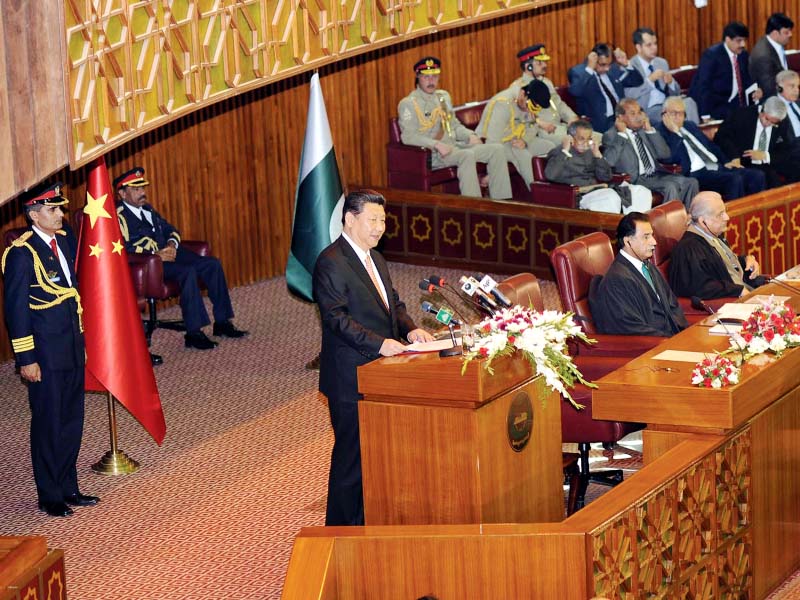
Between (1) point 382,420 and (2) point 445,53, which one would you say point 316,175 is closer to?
(1) point 382,420

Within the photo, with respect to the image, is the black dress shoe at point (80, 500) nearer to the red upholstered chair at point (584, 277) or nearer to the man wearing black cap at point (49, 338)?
the man wearing black cap at point (49, 338)

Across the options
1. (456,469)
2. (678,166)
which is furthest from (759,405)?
(678,166)

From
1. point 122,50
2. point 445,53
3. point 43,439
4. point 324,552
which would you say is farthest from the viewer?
point 445,53

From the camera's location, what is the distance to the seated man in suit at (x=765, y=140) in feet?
40.9

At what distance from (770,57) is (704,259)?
587 cm

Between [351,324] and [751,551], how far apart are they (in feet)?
6.01

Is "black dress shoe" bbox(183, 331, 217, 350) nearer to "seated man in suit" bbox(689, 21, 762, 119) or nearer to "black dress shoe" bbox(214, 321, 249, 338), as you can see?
"black dress shoe" bbox(214, 321, 249, 338)

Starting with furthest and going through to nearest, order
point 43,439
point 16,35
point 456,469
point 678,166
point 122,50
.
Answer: point 678,166, point 43,439, point 122,50, point 16,35, point 456,469

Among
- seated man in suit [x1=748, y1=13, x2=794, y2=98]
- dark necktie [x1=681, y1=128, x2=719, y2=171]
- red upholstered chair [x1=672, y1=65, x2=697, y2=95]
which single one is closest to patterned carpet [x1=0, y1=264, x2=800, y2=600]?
dark necktie [x1=681, y1=128, x2=719, y2=171]

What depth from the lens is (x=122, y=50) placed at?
6.70 m

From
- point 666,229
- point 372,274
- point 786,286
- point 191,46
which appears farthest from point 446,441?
point 666,229

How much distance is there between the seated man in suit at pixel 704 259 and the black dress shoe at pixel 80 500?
11.7 feet

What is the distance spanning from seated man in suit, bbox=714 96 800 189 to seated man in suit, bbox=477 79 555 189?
161 centimetres

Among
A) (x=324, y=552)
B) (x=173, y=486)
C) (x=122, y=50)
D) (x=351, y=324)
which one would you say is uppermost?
(x=122, y=50)
